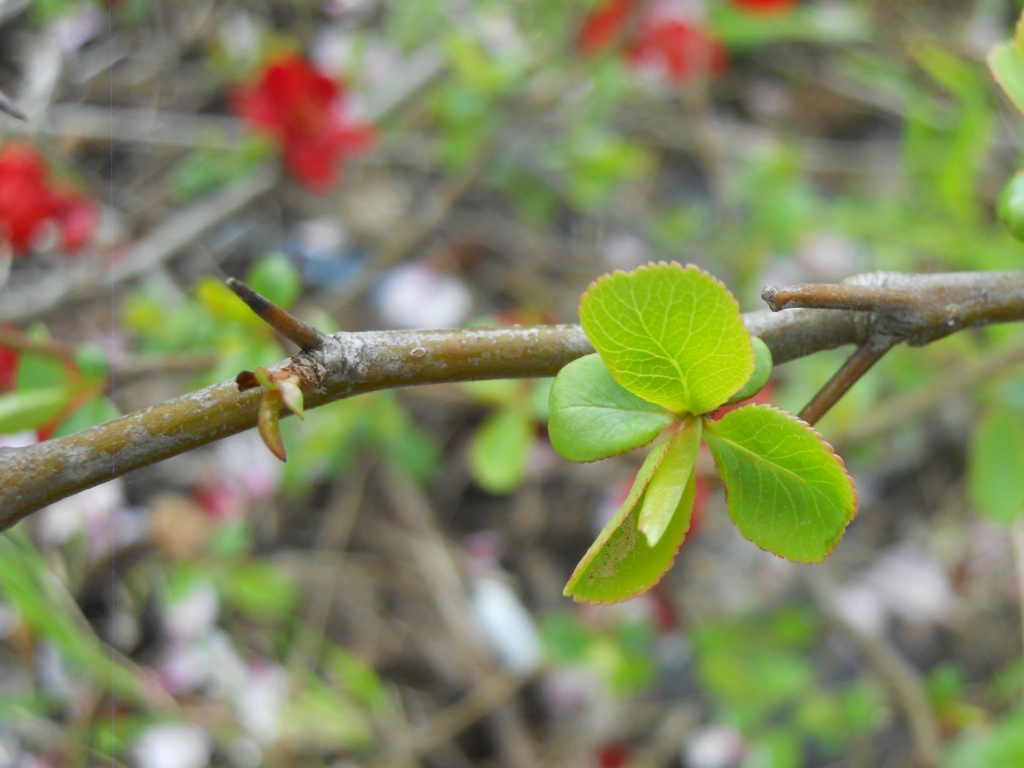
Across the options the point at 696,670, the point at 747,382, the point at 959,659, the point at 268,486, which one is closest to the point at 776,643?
the point at 696,670

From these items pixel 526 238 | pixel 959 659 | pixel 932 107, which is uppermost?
pixel 932 107

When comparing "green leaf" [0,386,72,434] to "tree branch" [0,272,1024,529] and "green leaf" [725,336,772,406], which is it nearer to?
"tree branch" [0,272,1024,529]

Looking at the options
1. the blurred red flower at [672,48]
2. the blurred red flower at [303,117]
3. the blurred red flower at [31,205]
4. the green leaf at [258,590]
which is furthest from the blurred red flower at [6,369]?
the blurred red flower at [672,48]

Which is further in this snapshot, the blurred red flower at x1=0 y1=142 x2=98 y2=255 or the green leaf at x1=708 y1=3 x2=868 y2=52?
the green leaf at x1=708 y1=3 x2=868 y2=52

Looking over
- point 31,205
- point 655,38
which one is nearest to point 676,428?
point 31,205

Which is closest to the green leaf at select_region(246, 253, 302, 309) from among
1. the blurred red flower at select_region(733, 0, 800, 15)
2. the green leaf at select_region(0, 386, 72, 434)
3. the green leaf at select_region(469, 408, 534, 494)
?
the green leaf at select_region(0, 386, 72, 434)

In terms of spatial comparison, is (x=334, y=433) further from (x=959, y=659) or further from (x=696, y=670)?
(x=959, y=659)
